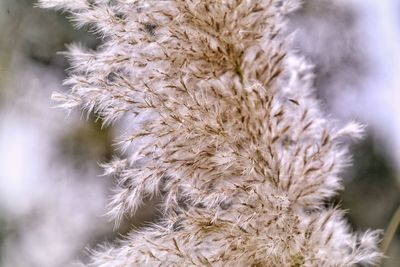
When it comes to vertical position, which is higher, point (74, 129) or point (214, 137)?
point (214, 137)

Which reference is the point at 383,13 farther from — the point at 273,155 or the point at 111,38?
the point at 111,38

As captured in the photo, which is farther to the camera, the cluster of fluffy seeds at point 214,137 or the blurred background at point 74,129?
the blurred background at point 74,129

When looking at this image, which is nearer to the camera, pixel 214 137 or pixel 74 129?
pixel 214 137

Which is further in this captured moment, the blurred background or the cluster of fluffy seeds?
the blurred background


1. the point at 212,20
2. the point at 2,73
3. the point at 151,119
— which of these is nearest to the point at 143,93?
the point at 151,119
